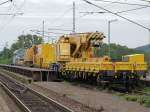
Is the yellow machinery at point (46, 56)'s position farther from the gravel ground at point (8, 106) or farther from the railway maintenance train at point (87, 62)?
the gravel ground at point (8, 106)

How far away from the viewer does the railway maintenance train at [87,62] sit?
25047mm

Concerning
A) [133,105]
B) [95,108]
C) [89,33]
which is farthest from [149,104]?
[89,33]

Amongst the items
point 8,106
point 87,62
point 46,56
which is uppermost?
point 46,56

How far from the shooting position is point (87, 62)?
94.3 ft

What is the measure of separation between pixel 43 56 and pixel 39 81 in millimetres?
6213

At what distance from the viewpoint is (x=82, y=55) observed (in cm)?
3525

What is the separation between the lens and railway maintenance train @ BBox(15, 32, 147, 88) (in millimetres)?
25047

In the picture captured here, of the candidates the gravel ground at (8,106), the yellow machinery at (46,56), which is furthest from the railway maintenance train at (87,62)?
the gravel ground at (8,106)

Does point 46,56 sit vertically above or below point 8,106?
above

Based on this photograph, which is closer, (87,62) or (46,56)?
(87,62)

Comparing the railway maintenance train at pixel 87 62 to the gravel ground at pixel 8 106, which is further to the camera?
the railway maintenance train at pixel 87 62

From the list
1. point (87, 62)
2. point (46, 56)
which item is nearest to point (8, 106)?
point (87, 62)

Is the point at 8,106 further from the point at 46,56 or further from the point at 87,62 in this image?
the point at 46,56

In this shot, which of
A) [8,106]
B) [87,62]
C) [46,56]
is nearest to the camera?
[8,106]
